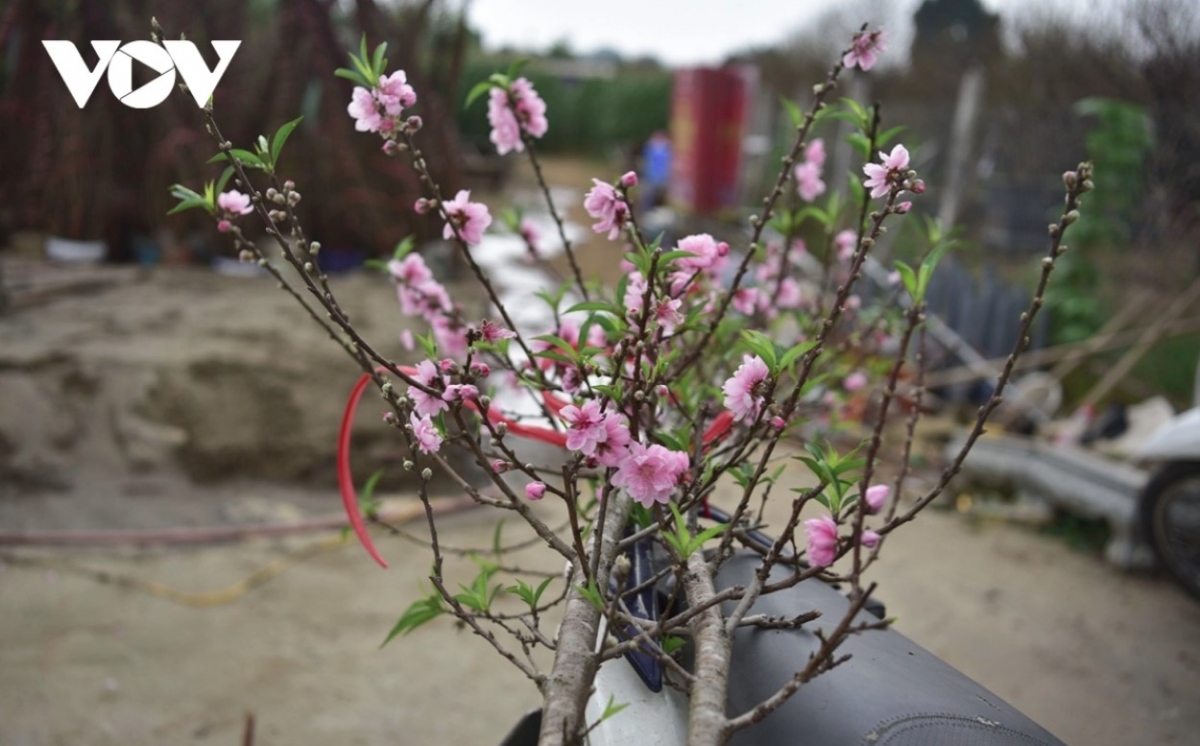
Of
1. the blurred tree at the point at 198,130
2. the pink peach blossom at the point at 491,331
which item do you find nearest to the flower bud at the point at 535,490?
the pink peach blossom at the point at 491,331

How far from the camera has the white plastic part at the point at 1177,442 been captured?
4164 millimetres

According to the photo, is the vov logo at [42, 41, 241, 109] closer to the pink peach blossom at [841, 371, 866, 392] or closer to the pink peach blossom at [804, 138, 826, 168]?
the pink peach blossom at [804, 138, 826, 168]

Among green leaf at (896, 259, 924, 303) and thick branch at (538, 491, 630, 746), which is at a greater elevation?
green leaf at (896, 259, 924, 303)

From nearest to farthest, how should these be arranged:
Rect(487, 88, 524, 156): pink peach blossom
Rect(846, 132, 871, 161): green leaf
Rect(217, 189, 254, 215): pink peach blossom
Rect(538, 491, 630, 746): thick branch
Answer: Rect(538, 491, 630, 746): thick branch, Rect(217, 189, 254, 215): pink peach blossom, Rect(846, 132, 871, 161): green leaf, Rect(487, 88, 524, 156): pink peach blossom

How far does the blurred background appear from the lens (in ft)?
11.0

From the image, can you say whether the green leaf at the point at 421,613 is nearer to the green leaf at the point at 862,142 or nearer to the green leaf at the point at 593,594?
the green leaf at the point at 593,594

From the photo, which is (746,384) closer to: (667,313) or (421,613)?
(667,313)

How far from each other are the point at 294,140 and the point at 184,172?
895 millimetres

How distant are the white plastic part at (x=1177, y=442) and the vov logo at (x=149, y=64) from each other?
4.08m

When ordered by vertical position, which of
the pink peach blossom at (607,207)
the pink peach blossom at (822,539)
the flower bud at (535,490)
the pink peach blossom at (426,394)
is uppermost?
the pink peach blossom at (607,207)

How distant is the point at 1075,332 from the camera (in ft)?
22.4

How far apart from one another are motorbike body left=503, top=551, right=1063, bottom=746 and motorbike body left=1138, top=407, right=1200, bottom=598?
Answer: 3.38 metres

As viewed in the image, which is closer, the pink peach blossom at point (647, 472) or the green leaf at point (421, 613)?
the pink peach blossom at point (647, 472)

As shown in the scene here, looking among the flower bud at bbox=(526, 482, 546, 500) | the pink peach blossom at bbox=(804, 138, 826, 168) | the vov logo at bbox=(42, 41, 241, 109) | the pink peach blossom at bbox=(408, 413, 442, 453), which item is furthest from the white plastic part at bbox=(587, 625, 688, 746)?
the pink peach blossom at bbox=(804, 138, 826, 168)
